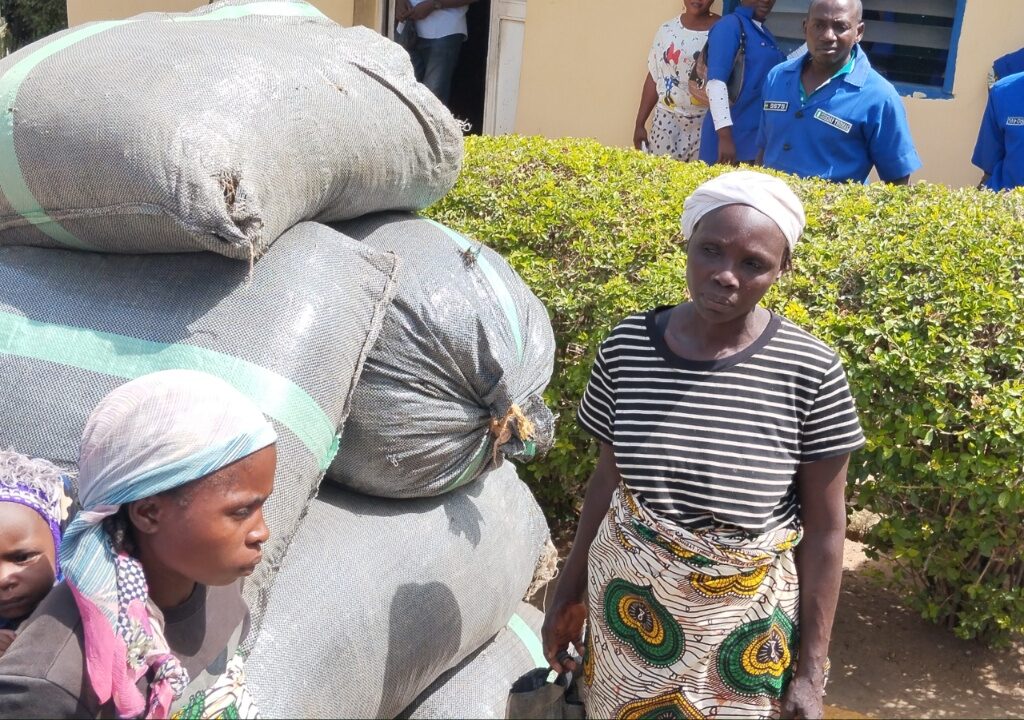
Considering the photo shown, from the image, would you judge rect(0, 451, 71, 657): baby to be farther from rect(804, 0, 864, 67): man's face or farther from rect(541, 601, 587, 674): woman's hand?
rect(804, 0, 864, 67): man's face

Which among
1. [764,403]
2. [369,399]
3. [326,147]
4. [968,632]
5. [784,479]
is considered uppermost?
[326,147]

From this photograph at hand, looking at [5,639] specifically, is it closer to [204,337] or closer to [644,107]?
[204,337]

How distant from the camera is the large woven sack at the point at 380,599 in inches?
83.5

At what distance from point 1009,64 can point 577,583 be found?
17.5ft

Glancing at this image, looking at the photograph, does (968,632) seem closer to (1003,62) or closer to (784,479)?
(784,479)

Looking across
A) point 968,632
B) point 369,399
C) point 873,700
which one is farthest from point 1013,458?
point 369,399

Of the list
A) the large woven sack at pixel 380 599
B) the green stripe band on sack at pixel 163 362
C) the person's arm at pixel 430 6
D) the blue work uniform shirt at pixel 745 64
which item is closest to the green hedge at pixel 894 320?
the large woven sack at pixel 380 599

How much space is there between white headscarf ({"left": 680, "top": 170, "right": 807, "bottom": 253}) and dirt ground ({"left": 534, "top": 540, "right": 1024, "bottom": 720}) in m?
1.93

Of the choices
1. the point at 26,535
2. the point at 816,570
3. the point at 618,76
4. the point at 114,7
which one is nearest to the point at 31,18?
the point at 114,7

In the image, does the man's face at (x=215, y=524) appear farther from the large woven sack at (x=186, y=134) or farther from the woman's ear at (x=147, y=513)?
the large woven sack at (x=186, y=134)

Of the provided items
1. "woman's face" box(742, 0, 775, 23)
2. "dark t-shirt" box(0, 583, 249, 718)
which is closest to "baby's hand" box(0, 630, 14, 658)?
"dark t-shirt" box(0, 583, 249, 718)

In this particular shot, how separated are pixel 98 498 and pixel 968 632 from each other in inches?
109

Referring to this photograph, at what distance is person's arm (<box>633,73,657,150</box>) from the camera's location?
6707mm

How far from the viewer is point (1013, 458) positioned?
9.63 ft
